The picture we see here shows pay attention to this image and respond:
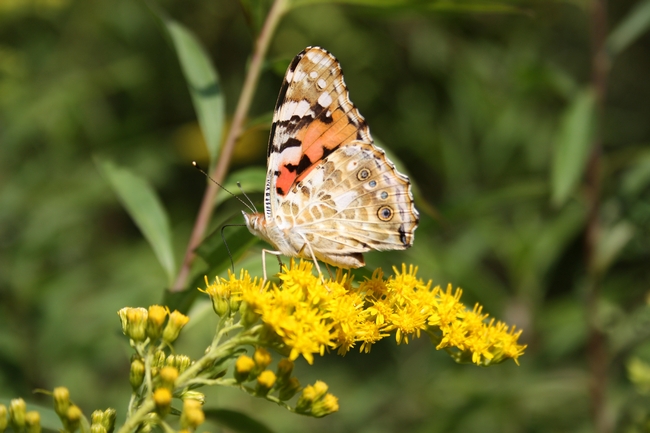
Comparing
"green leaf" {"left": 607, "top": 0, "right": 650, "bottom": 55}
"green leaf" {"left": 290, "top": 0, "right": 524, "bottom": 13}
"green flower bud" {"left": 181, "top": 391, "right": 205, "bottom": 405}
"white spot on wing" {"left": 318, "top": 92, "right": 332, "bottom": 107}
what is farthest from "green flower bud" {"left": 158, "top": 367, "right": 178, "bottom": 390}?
"green leaf" {"left": 607, "top": 0, "right": 650, "bottom": 55}

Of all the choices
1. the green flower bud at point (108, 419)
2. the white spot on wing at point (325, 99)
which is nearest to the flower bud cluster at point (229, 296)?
the green flower bud at point (108, 419)

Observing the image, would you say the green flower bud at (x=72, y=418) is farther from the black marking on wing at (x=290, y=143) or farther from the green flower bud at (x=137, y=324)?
the black marking on wing at (x=290, y=143)

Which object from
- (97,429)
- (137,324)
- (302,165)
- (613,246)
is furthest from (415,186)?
(97,429)

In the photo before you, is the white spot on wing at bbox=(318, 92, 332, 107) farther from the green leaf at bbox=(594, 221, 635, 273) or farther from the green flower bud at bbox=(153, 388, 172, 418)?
the green leaf at bbox=(594, 221, 635, 273)

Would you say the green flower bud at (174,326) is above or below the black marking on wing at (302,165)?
below

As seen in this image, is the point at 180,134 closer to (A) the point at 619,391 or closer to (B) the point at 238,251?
(B) the point at 238,251

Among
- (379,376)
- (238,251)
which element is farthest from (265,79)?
(238,251)
